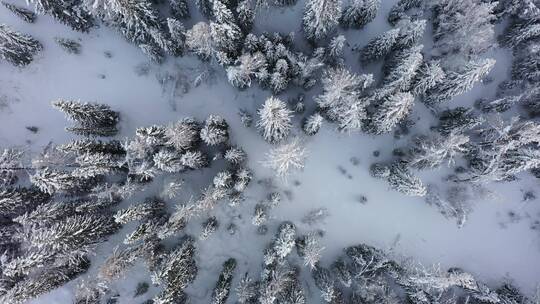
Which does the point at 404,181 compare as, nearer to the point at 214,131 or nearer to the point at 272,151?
the point at 272,151

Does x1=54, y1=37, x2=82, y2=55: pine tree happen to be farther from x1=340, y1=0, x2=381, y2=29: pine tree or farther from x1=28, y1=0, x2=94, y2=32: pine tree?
x1=340, y1=0, x2=381, y2=29: pine tree

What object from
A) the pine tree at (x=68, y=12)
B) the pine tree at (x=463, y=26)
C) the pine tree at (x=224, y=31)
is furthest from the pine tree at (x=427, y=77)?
the pine tree at (x=68, y=12)

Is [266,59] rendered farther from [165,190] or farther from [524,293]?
[524,293]

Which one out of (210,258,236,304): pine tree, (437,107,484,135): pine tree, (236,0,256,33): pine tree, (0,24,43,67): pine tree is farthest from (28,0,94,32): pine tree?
(437,107,484,135): pine tree

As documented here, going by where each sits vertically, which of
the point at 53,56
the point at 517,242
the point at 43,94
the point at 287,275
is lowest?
the point at 287,275

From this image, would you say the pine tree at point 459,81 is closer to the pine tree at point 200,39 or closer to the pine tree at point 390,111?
the pine tree at point 390,111

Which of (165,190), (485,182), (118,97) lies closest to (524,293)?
(485,182)
